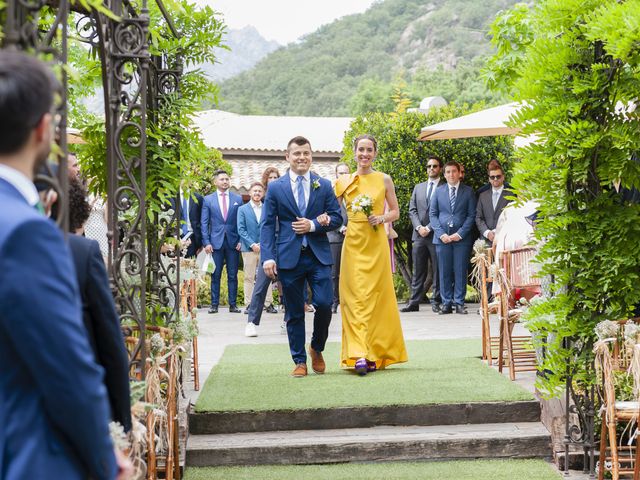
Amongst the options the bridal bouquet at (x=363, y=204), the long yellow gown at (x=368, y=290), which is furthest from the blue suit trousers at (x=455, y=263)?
the bridal bouquet at (x=363, y=204)

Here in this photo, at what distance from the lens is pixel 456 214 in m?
16.8

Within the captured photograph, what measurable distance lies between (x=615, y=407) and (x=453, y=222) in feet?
33.3

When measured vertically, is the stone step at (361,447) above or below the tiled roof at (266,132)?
below

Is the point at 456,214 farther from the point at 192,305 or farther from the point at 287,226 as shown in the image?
the point at 192,305

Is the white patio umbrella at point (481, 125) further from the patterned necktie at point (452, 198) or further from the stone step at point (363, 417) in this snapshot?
the stone step at point (363, 417)

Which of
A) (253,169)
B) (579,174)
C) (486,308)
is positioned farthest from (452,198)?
(253,169)

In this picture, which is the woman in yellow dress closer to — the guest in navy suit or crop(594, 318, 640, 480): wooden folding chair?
crop(594, 318, 640, 480): wooden folding chair

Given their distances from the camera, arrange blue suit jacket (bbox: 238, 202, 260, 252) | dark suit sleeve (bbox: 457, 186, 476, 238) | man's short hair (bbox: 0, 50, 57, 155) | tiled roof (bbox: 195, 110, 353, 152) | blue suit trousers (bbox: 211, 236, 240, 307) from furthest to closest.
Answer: tiled roof (bbox: 195, 110, 353, 152) < blue suit trousers (bbox: 211, 236, 240, 307) < blue suit jacket (bbox: 238, 202, 260, 252) < dark suit sleeve (bbox: 457, 186, 476, 238) < man's short hair (bbox: 0, 50, 57, 155)

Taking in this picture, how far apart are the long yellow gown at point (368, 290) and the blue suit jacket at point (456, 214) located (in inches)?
254

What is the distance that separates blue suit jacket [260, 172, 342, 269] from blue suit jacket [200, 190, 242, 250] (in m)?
8.35

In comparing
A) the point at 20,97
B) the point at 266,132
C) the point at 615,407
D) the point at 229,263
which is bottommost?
the point at 615,407

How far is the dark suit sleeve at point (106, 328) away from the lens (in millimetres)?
3785

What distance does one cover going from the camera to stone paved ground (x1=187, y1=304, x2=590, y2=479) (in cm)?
1374

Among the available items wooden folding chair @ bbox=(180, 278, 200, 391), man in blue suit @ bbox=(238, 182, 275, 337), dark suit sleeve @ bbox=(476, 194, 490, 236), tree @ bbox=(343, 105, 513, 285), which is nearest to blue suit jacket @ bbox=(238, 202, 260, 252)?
man in blue suit @ bbox=(238, 182, 275, 337)
